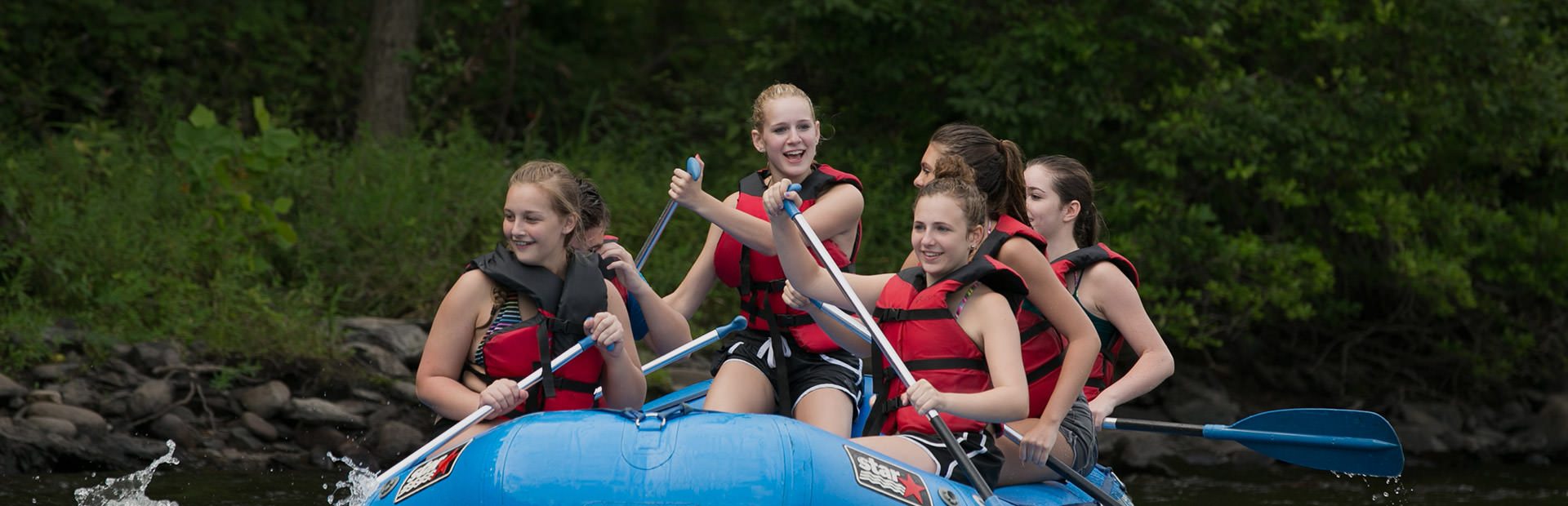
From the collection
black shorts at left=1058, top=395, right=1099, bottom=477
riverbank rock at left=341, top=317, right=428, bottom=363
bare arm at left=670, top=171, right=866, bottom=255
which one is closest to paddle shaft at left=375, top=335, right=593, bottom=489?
bare arm at left=670, top=171, right=866, bottom=255

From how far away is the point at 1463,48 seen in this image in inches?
344

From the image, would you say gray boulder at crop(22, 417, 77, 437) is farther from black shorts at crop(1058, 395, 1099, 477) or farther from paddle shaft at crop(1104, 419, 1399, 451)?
black shorts at crop(1058, 395, 1099, 477)

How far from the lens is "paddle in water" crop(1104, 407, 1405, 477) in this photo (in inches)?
175

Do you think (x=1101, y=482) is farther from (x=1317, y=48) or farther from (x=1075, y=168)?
(x=1317, y=48)

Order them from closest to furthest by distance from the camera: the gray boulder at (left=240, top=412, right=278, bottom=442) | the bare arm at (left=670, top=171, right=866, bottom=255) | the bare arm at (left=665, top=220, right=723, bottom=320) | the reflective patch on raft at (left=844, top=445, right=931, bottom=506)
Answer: the reflective patch on raft at (left=844, top=445, right=931, bottom=506) → the bare arm at (left=670, top=171, right=866, bottom=255) → the bare arm at (left=665, top=220, right=723, bottom=320) → the gray boulder at (left=240, top=412, right=278, bottom=442)

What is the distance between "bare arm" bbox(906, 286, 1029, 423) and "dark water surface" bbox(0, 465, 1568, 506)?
2.93m

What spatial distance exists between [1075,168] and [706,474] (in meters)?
1.50

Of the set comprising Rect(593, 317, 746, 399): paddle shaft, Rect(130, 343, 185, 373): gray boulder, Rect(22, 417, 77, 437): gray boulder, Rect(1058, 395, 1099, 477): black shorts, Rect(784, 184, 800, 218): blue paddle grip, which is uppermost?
Rect(784, 184, 800, 218): blue paddle grip

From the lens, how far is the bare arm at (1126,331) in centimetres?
400

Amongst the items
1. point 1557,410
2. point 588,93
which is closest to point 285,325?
point 588,93

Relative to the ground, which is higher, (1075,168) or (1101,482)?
(1075,168)

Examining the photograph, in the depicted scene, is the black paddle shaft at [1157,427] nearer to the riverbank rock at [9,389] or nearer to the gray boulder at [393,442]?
the gray boulder at [393,442]

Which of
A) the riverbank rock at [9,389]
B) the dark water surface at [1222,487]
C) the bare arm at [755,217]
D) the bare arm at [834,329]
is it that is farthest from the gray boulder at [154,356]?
the bare arm at [834,329]

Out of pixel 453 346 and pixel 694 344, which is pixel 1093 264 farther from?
pixel 453 346
